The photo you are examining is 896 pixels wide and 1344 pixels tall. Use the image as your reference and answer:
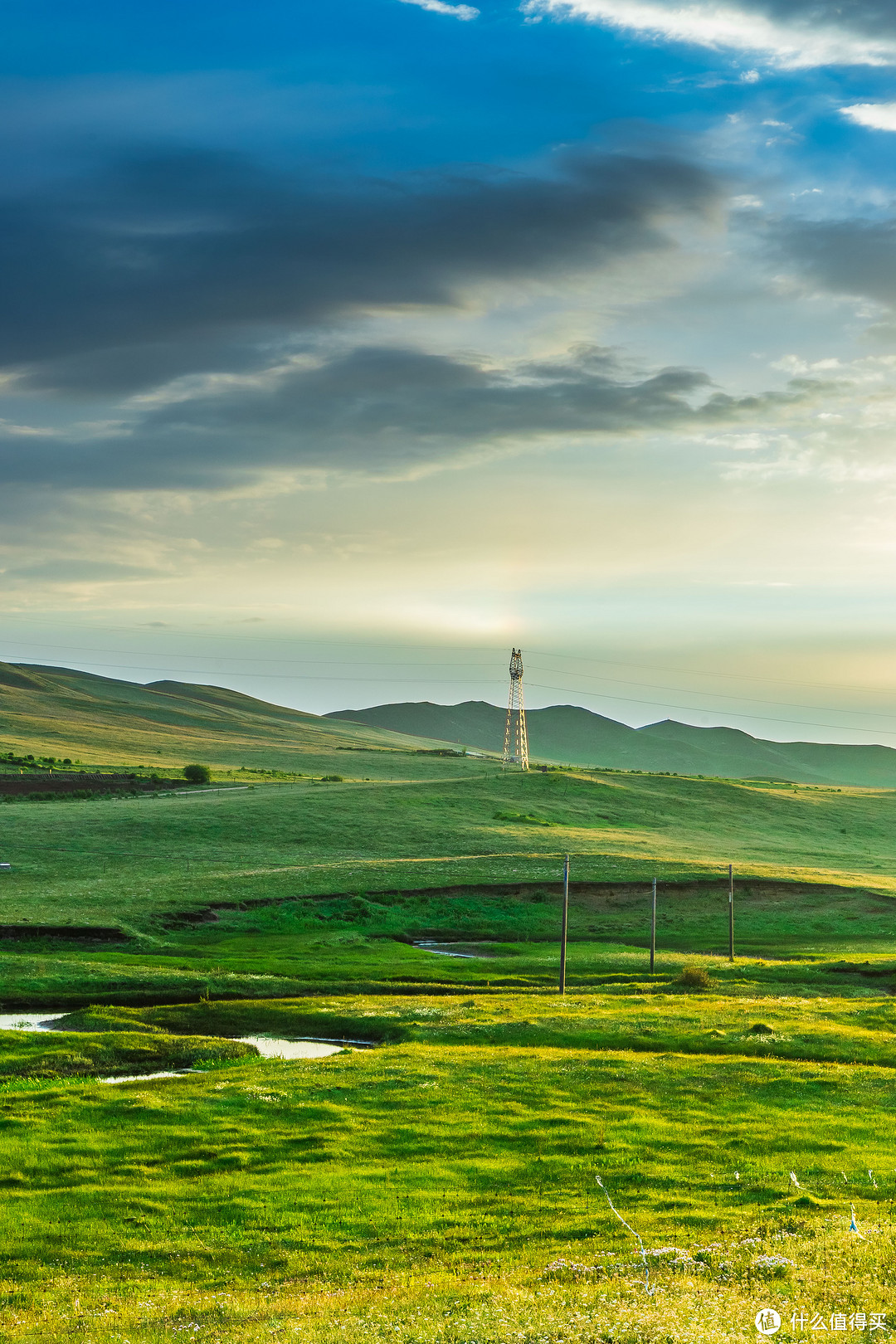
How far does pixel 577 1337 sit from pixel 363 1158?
1441 cm

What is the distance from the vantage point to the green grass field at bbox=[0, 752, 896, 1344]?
18688 millimetres

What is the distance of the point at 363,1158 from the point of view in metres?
28.6

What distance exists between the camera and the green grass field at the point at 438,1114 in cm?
1869

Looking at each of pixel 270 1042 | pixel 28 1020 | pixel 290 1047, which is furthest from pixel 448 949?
pixel 28 1020

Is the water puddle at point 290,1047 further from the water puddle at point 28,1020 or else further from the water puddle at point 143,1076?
the water puddle at point 28,1020

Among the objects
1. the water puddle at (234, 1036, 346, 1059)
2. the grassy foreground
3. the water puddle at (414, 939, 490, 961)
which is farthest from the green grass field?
the water puddle at (414, 939, 490, 961)

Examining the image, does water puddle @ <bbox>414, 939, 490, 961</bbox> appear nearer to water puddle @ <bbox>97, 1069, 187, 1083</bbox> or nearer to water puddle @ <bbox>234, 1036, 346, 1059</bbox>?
water puddle @ <bbox>234, 1036, 346, 1059</bbox>

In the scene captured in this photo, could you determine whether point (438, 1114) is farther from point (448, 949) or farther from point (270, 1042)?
point (448, 949)

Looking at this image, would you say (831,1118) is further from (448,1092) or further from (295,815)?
(295,815)

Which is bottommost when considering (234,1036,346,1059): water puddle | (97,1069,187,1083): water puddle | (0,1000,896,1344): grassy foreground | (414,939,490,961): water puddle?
(414,939,490,961): water puddle

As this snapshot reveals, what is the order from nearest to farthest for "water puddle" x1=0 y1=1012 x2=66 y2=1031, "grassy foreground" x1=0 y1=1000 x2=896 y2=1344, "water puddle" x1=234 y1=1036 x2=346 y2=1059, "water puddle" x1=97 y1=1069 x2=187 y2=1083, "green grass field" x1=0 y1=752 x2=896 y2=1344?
1. "grassy foreground" x1=0 y1=1000 x2=896 y2=1344
2. "green grass field" x1=0 y1=752 x2=896 y2=1344
3. "water puddle" x1=97 y1=1069 x2=187 y2=1083
4. "water puddle" x1=234 y1=1036 x2=346 y2=1059
5. "water puddle" x1=0 y1=1012 x2=66 y2=1031

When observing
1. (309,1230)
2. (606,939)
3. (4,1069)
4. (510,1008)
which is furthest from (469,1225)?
(606,939)

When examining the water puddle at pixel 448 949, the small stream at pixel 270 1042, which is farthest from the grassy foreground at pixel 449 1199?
the water puddle at pixel 448 949

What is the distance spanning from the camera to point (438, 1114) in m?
Answer: 32.3
